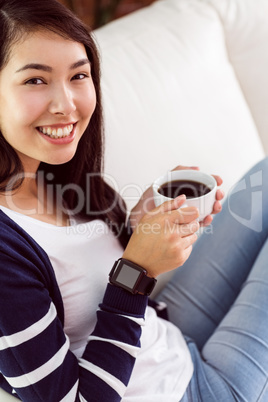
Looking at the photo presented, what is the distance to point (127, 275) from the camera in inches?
32.4

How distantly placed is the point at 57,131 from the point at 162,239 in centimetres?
24

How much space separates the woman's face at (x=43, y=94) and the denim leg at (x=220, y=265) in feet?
1.55

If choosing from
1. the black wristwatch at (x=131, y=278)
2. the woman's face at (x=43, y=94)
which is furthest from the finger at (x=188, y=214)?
the woman's face at (x=43, y=94)

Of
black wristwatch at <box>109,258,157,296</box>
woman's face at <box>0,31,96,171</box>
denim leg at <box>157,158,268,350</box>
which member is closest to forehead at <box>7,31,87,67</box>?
woman's face at <box>0,31,96,171</box>

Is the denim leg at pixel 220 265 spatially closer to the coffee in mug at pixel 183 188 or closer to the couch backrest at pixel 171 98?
the couch backrest at pixel 171 98

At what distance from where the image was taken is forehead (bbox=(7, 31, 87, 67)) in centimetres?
76

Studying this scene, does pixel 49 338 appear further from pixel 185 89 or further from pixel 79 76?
pixel 185 89

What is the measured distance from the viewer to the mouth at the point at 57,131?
804 mm

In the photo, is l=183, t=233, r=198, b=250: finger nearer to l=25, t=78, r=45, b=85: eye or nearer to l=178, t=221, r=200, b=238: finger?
l=178, t=221, r=200, b=238: finger

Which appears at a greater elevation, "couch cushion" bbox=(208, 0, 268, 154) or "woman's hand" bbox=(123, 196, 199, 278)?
"couch cushion" bbox=(208, 0, 268, 154)

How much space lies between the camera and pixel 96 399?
2.59ft

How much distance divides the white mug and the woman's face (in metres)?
0.18

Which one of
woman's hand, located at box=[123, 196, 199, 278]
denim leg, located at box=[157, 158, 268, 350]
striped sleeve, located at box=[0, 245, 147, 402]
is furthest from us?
denim leg, located at box=[157, 158, 268, 350]

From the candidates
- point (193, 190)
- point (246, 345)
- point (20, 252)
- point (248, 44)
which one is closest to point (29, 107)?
point (20, 252)
